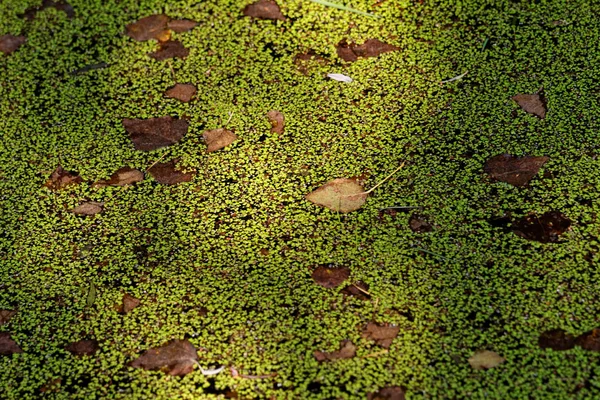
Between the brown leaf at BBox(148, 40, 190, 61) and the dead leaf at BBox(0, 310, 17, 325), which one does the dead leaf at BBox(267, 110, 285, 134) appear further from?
the dead leaf at BBox(0, 310, 17, 325)

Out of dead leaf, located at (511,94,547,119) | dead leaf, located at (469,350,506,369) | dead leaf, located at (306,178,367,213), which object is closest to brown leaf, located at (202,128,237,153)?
dead leaf, located at (306,178,367,213)

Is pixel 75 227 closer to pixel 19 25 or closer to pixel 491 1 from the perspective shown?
pixel 19 25

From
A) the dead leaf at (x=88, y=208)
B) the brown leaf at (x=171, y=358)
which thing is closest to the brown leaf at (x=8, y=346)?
the brown leaf at (x=171, y=358)

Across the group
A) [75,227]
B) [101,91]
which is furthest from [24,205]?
[101,91]

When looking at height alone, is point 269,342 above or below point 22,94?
below

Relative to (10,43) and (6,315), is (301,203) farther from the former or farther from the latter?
(10,43)
